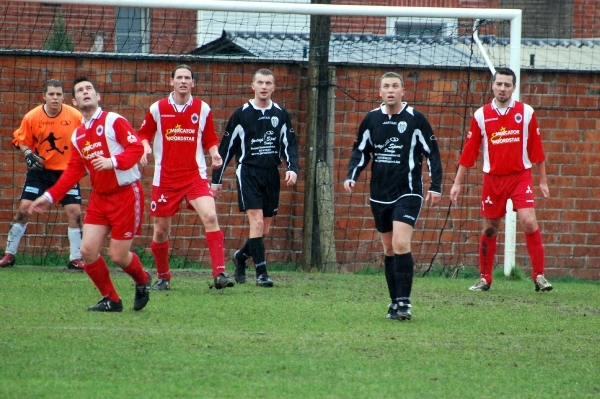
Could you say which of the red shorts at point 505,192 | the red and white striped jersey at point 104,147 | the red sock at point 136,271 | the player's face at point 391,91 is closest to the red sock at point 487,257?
the red shorts at point 505,192

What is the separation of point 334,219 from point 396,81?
4998 mm

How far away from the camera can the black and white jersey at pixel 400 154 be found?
8.13 metres

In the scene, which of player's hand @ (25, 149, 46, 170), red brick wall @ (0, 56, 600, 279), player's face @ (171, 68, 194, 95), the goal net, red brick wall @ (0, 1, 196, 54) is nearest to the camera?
player's face @ (171, 68, 194, 95)

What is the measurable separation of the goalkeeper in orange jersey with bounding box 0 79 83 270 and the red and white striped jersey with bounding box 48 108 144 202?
3441 mm

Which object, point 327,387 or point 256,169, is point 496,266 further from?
point 327,387

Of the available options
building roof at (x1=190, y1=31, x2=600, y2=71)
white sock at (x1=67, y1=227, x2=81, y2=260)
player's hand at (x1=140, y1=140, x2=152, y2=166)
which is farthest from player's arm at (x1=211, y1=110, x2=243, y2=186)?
building roof at (x1=190, y1=31, x2=600, y2=71)

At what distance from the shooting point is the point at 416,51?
15133 millimetres

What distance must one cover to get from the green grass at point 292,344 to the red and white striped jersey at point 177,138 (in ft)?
3.79

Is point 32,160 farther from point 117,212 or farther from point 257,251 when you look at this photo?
point 117,212

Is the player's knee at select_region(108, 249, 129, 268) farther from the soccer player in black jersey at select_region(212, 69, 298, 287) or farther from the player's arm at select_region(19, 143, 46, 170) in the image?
the player's arm at select_region(19, 143, 46, 170)

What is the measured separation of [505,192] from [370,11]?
2998mm

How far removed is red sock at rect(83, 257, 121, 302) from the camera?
798 cm

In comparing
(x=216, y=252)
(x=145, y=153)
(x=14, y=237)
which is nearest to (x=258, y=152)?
(x=216, y=252)

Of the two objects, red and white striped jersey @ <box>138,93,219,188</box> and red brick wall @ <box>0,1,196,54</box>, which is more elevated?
red brick wall @ <box>0,1,196,54</box>
